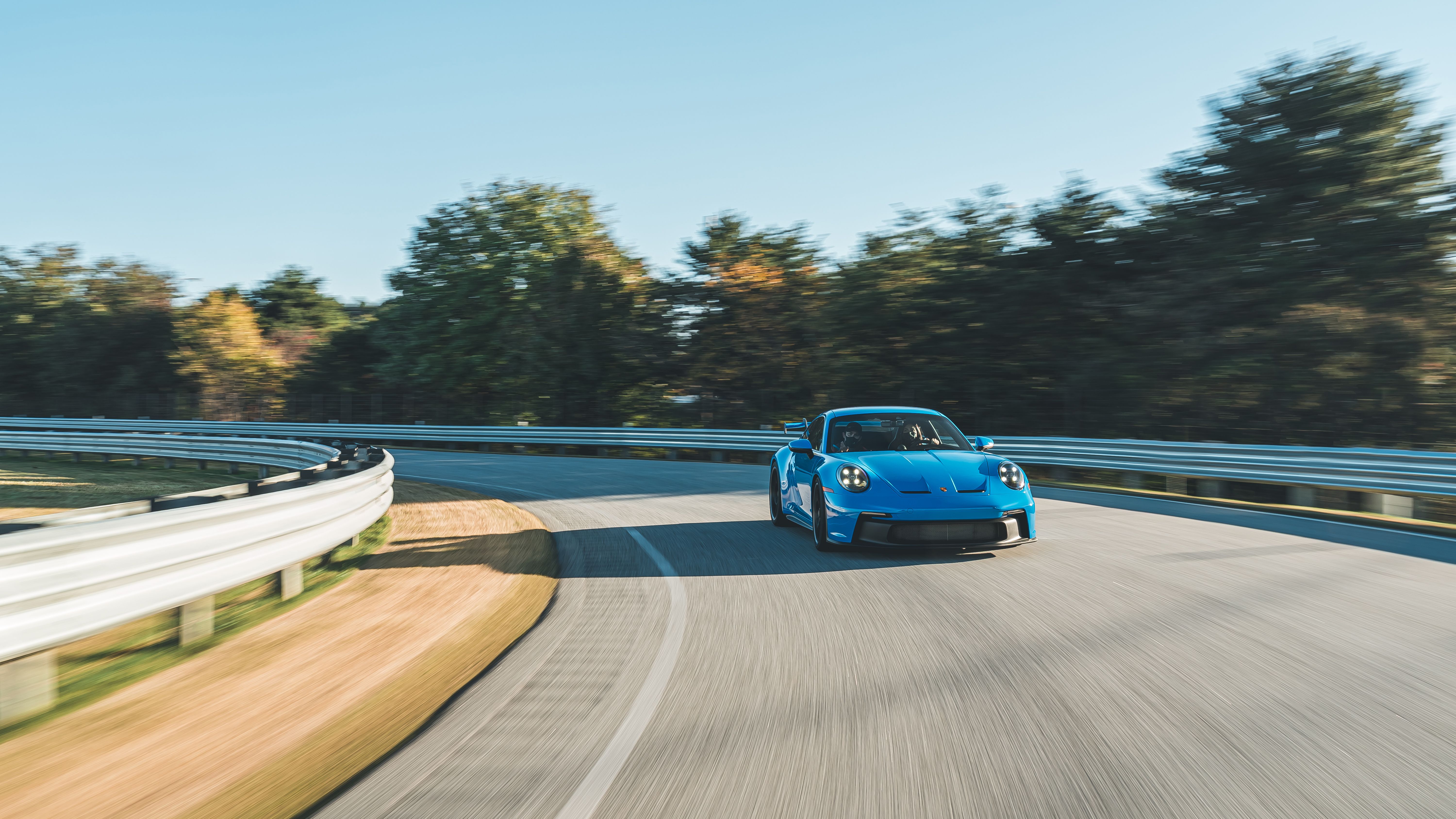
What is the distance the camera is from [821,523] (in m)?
8.72

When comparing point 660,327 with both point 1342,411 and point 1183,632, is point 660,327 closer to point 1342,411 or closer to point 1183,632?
point 1342,411

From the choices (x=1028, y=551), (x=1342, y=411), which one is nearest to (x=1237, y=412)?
(x=1342, y=411)

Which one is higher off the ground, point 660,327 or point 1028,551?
point 660,327

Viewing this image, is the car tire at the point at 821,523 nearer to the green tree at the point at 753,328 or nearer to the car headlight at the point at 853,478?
the car headlight at the point at 853,478

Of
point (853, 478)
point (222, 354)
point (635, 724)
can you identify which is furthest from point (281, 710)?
point (222, 354)

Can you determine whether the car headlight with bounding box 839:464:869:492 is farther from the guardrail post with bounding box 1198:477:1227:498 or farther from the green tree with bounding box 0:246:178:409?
the green tree with bounding box 0:246:178:409

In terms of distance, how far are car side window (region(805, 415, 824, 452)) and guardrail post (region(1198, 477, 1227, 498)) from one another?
776 centimetres

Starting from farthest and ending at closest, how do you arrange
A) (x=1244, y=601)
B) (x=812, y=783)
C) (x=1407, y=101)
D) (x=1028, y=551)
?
(x=1407, y=101) < (x=1028, y=551) < (x=1244, y=601) < (x=812, y=783)

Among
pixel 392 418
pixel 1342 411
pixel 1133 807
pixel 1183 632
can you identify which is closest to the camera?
pixel 1133 807

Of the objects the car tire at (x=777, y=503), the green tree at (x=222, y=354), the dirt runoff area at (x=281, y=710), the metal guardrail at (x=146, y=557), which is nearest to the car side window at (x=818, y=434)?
the car tire at (x=777, y=503)

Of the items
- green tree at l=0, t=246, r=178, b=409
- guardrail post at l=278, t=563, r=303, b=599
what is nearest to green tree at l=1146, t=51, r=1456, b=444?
guardrail post at l=278, t=563, r=303, b=599

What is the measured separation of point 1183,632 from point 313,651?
5.02 m

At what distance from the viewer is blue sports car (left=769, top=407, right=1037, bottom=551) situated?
798 centimetres

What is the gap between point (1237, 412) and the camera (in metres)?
21.5
